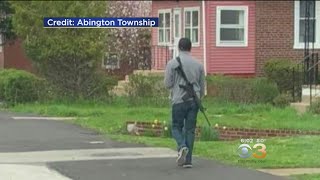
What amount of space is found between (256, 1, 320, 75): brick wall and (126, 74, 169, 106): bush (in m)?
5.55

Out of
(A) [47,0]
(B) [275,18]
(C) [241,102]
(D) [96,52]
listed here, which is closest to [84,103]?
(D) [96,52]

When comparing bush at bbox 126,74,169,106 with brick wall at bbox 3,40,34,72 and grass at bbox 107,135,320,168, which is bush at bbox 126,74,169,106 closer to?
grass at bbox 107,135,320,168

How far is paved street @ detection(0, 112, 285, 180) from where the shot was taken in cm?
1005

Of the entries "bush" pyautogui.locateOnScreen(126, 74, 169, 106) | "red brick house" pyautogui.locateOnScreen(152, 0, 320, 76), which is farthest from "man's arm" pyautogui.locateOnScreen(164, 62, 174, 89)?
"red brick house" pyautogui.locateOnScreen(152, 0, 320, 76)

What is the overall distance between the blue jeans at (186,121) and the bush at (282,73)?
11374mm

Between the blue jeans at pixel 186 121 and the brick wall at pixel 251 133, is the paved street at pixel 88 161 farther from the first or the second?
the brick wall at pixel 251 133

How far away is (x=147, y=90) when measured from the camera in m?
22.1

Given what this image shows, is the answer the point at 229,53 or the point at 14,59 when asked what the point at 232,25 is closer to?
the point at 229,53

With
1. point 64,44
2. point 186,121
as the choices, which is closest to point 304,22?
point 64,44

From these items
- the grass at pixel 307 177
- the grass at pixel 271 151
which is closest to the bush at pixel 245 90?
the grass at pixel 271 151

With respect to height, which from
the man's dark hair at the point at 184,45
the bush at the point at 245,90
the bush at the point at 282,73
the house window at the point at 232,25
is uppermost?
the house window at the point at 232,25

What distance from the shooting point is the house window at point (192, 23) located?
2714cm

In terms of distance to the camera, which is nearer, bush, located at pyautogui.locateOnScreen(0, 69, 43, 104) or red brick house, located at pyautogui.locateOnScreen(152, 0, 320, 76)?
bush, located at pyautogui.locateOnScreen(0, 69, 43, 104)

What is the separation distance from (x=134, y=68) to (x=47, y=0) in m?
11.5
